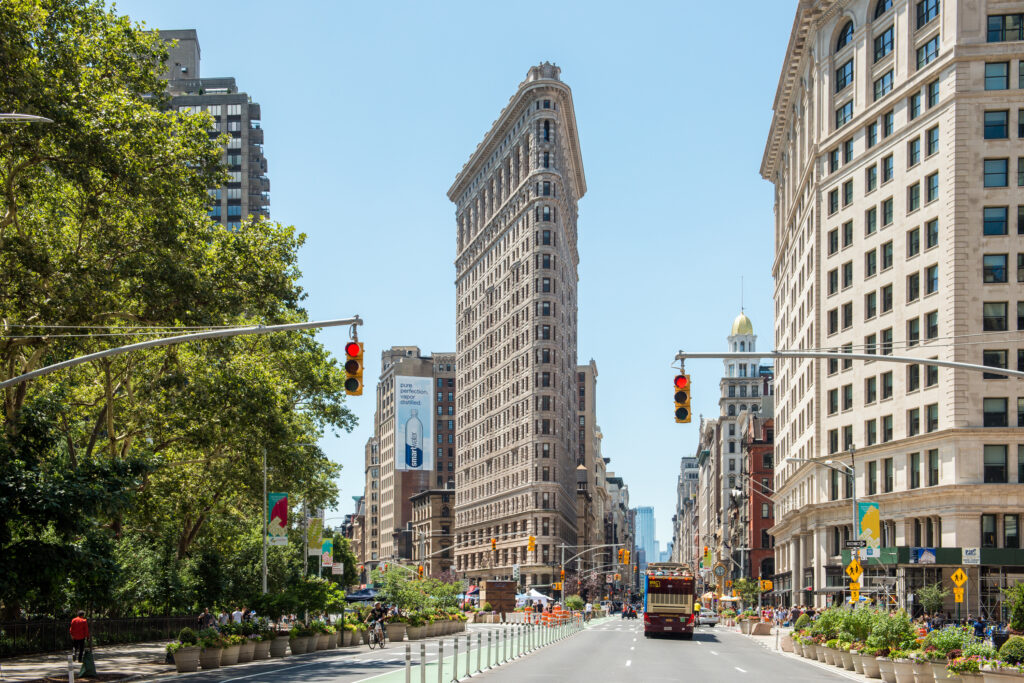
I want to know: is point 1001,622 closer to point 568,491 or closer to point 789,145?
point 789,145

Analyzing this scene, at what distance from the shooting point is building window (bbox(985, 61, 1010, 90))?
60562 mm

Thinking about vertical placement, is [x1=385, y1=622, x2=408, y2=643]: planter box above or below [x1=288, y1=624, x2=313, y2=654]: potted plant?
below

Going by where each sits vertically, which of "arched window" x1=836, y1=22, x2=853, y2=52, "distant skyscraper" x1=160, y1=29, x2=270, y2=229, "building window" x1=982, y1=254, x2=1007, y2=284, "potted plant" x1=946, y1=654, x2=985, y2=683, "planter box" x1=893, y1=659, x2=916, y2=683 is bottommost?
"planter box" x1=893, y1=659, x2=916, y2=683

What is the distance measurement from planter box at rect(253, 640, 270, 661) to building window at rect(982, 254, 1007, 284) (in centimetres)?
4185

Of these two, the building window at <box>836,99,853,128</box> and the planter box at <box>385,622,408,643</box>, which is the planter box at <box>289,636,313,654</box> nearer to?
the planter box at <box>385,622,408,643</box>

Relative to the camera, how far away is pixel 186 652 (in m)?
33.2

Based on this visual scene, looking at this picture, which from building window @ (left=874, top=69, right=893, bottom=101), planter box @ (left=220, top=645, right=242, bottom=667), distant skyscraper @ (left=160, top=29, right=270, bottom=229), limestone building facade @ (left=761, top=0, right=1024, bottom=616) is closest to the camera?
planter box @ (left=220, top=645, right=242, bottom=667)

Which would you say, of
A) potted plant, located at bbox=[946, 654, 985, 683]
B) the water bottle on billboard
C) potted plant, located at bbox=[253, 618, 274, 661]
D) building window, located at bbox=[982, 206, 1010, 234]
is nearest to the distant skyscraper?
the water bottle on billboard

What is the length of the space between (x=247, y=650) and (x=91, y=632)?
35.4 ft

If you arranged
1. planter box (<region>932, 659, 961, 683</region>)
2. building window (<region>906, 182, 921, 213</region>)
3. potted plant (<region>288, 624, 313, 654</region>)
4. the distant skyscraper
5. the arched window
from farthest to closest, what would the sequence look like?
the distant skyscraper < the arched window < building window (<region>906, 182, 921, 213</region>) < potted plant (<region>288, 624, 313, 654</region>) < planter box (<region>932, 659, 961, 683</region>)

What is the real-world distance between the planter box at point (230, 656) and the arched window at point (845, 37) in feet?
191

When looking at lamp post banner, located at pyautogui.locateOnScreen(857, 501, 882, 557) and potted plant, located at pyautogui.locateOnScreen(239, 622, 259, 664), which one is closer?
potted plant, located at pyautogui.locateOnScreen(239, 622, 259, 664)

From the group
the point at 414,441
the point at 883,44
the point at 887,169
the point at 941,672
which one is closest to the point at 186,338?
the point at 941,672

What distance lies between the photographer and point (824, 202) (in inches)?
3004
